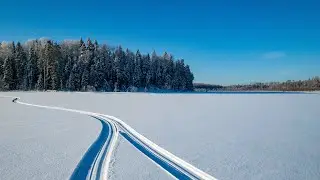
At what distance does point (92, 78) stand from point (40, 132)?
58666 millimetres

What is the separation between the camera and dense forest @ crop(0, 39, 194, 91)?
222 ft

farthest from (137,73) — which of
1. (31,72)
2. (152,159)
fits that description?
(152,159)

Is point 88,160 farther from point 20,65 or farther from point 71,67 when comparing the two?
point 20,65

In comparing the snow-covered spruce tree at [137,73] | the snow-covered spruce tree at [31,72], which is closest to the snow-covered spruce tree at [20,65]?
the snow-covered spruce tree at [31,72]

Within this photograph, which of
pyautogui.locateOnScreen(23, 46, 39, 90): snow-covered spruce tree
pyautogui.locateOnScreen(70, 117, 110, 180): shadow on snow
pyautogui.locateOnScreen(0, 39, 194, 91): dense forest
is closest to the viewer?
pyautogui.locateOnScreen(70, 117, 110, 180): shadow on snow

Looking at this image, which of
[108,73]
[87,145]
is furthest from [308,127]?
[108,73]

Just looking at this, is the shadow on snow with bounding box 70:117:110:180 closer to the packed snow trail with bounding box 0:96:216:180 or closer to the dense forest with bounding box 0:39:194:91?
the packed snow trail with bounding box 0:96:216:180

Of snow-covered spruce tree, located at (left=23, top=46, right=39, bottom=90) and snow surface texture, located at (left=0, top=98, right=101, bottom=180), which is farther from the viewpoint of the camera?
snow-covered spruce tree, located at (left=23, top=46, right=39, bottom=90)

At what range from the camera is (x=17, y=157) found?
25.0ft

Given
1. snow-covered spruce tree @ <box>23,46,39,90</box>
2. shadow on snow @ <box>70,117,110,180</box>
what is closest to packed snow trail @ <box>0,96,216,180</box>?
shadow on snow @ <box>70,117,110,180</box>

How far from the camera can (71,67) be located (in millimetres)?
70062

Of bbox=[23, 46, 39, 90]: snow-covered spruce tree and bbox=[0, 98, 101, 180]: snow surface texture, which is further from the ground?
bbox=[23, 46, 39, 90]: snow-covered spruce tree

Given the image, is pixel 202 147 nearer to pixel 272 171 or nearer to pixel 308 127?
pixel 272 171

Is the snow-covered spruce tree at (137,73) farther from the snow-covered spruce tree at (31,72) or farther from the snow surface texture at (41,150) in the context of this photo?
the snow surface texture at (41,150)
